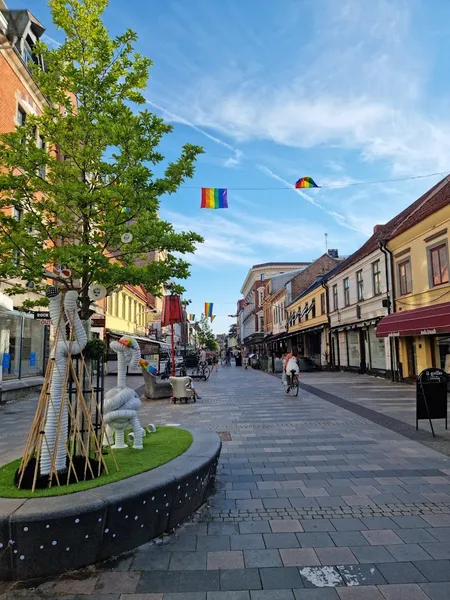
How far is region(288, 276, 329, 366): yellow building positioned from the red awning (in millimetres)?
11691

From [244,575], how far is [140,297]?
1513 inches

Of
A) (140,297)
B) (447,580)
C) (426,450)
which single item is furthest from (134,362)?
(140,297)

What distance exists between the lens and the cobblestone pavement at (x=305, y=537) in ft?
9.72

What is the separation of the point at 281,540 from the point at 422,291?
50.0 feet

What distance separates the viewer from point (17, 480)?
3.97m

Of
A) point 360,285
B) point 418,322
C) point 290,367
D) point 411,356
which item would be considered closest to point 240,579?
point 290,367

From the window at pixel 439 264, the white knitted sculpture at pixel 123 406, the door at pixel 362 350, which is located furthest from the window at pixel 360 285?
the white knitted sculpture at pixel 123 406

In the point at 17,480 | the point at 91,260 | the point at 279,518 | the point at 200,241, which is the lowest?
the point at 279,518

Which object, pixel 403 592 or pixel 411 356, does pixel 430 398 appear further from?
pixel 411 356

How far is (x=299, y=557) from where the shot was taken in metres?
3.40

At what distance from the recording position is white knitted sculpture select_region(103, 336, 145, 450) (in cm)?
515

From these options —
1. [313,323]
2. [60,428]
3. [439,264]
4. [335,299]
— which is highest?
[335,299]

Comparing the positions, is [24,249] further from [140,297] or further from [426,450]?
[140,297]

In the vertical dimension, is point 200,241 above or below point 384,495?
above
